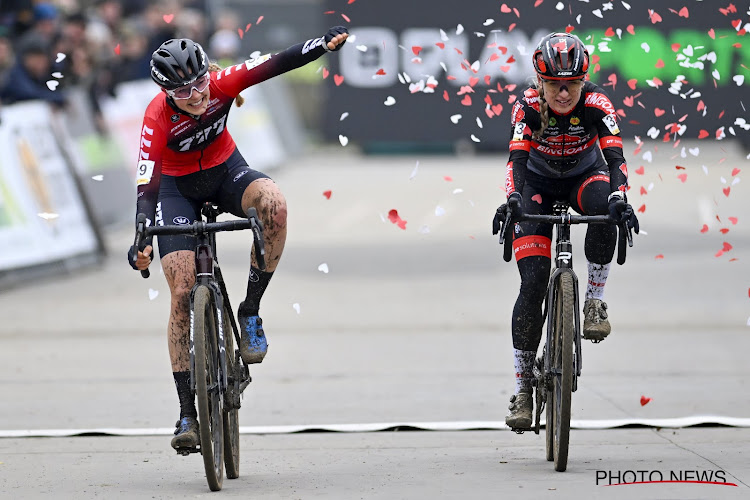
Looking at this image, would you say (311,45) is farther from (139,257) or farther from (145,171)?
(139,257)

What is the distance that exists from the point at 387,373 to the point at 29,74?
7.14 m

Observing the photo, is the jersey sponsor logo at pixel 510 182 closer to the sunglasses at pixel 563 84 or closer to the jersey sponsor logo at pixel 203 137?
the sunglasses at pixel 563 84

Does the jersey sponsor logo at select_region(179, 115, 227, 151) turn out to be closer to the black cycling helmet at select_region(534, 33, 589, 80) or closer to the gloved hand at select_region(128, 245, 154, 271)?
the gloved hand at select_region(128, 245, 154, 271)

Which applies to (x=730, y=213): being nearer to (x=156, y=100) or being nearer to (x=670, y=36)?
(x=670, y=36)

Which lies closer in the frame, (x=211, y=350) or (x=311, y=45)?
(x=211, y=350)

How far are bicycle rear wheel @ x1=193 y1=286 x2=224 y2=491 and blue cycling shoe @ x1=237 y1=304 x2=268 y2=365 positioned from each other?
0.43 metres

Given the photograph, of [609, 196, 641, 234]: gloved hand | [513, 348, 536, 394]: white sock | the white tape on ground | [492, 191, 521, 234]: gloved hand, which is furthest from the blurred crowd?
[609, 196, 641, 234]: gloved hand

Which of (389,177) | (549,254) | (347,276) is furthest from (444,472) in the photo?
(389,177)

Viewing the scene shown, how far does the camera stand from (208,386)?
246 inches

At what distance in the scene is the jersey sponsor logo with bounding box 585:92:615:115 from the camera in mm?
6766

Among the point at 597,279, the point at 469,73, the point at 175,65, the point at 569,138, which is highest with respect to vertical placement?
the point at 469,73

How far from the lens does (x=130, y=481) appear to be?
6531mm

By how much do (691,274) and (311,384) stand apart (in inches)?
249

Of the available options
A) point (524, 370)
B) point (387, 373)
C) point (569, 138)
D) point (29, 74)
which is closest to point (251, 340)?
point (524, 370)
